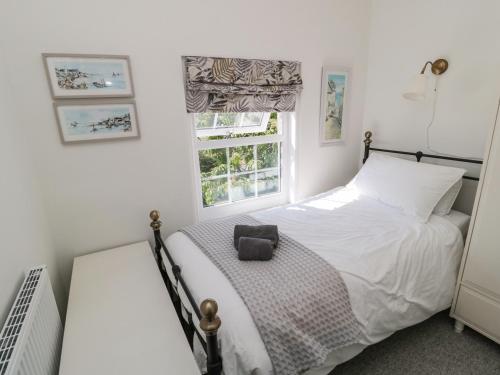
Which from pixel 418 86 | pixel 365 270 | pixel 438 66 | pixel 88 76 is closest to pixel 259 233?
pixel 365 270

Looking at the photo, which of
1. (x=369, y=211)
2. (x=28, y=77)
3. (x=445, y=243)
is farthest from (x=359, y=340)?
(x=28, y=77)

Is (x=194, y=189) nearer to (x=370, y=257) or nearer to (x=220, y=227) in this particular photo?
(x=220, y=227)

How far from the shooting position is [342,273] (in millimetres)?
1425

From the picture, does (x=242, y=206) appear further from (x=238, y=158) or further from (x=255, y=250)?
(x=255, y=250)

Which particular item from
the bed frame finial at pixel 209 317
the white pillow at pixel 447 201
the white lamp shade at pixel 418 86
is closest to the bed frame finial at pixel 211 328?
the bed frame finial at pixel 209 317

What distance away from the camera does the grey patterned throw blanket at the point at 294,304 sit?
1.14 meters

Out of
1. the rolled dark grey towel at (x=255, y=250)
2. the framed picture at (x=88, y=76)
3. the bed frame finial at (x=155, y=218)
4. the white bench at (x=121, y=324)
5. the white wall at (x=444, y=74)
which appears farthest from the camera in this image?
the white wall at (x=444, y=74)

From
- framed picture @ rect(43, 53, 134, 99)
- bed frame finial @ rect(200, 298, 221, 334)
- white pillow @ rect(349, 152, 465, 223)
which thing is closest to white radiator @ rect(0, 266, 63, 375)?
bed frame finial @ rect(200, 298, 221, 334)

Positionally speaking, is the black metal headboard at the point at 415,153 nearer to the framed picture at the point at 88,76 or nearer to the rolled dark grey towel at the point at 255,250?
the rolled dark grey towel at the point at 255,250

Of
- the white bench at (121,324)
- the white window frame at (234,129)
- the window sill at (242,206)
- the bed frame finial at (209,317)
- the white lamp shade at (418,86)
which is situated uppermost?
the white lamp shade at (418,86)

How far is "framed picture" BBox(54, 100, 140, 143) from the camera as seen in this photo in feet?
5.57

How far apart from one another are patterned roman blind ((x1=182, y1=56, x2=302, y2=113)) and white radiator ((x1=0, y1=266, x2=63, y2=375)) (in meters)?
1.41

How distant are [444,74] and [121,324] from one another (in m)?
2.83

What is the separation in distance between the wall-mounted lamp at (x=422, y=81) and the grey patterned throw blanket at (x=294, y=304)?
59.5 inches
